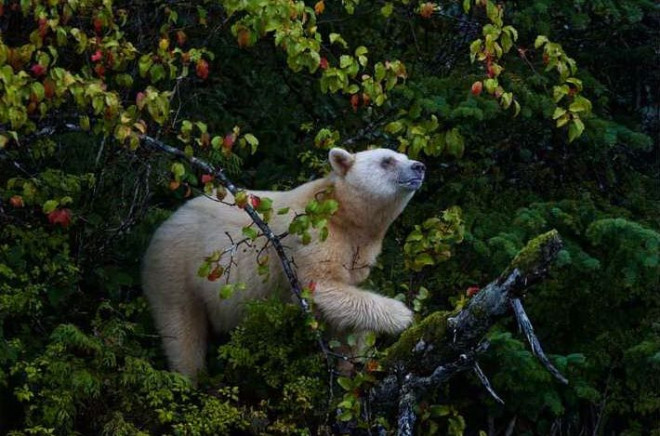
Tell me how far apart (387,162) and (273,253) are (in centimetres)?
92

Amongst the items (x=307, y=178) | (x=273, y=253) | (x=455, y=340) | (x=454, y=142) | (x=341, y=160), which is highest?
(x=454, y=142)

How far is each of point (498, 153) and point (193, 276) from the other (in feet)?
9.24

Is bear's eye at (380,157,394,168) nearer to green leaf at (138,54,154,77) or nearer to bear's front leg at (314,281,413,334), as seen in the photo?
bear's front leg at (314,281,413,334)

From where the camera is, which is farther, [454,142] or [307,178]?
[307,178]

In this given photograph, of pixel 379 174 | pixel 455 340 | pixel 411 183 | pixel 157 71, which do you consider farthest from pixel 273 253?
pixel 455 340

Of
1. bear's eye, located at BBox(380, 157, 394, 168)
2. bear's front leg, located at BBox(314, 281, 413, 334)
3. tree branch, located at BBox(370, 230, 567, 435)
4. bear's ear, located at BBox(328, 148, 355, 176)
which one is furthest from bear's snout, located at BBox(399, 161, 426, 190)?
tree branch, located at BBox(370, 230, 567, 435)

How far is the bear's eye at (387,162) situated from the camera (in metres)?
6.95

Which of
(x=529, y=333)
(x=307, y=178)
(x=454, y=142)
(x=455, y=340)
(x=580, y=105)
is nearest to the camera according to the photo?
(x=529, y=333)

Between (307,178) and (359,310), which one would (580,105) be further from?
(307,178)

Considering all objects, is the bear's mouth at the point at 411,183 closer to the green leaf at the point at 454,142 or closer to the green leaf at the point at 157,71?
the green leaf at the point at 454,142

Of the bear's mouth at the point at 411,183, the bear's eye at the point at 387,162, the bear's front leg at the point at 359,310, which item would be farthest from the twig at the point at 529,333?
the bear's eye at the point at 387,162

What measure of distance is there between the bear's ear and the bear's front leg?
0.85 m

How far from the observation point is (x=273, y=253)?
6.94m

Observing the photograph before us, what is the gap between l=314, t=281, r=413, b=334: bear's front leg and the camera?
6418 mm
